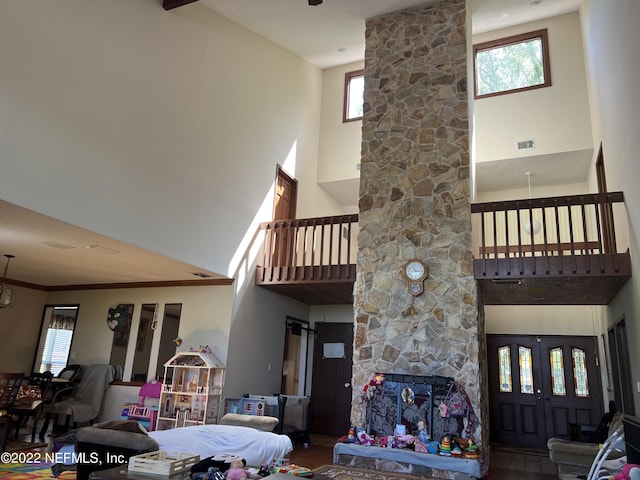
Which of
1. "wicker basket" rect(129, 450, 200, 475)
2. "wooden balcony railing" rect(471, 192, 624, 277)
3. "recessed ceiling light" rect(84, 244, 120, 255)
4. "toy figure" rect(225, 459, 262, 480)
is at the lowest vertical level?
"toy figure" rect(225, 459, 262, 480)

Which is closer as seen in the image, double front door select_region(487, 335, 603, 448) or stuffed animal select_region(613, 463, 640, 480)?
stuffed animal select_region(613, 463, 640, 480)

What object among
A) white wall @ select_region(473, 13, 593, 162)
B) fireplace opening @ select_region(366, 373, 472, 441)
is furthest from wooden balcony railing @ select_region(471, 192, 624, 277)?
white wall @ select_region(473, 13, 593, 162)

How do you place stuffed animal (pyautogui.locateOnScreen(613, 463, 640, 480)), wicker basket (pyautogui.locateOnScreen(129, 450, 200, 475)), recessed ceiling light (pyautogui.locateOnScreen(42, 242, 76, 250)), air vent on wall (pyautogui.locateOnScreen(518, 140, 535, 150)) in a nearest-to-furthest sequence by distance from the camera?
1. stuffed animal (pyautogui.locateOnScreen(613, 463, 640, 480))
2. wicker basket (pyautogui.locateOnScreen(129, 450, 200, 475))
3. recessed ceiling light (pyautogui.locateOnScreen(42, 242, 76, 250))
4. air vent on wall (pyautogui.locateOnScreen(518, 140, 535, 150))

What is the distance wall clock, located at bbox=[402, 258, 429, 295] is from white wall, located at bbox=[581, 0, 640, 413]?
2498mm

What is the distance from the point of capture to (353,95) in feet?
36.2

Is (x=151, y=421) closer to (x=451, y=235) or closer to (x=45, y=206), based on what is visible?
(x=45, y=206)

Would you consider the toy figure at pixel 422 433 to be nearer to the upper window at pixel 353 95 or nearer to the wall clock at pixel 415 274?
the wall clock at pixel 415 274

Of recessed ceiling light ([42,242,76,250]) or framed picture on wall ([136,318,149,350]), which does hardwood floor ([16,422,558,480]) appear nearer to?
framed picture on wall ([136,318,149,350])

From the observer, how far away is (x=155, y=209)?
21.5 ft

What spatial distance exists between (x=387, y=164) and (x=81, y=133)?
4.33 m

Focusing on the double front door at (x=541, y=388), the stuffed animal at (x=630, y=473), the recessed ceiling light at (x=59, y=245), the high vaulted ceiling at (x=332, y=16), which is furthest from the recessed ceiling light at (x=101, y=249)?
the double front door at (x=541, y=388)

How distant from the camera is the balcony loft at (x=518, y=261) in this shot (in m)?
6.19

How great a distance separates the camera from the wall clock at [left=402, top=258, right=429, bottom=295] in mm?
6832

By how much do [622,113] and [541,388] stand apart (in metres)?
5.42
